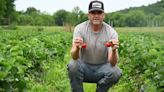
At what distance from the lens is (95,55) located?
6133 millimetres

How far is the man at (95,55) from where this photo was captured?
596cm

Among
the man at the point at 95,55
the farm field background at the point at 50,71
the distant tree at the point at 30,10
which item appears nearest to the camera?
the farm field background at the point at 50,71

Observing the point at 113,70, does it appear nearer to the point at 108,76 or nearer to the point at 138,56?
the point at 108,76

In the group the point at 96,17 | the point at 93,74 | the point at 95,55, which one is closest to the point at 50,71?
the point at 93,74

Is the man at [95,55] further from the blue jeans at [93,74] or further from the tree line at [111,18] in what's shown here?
the tree line at [111,18]

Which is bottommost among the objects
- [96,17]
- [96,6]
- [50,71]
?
[50,71]

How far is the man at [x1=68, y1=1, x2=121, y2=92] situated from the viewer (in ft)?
19.6

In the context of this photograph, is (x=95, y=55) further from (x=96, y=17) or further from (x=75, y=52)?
(x=96, y=17)

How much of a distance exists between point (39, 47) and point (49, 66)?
0.67 m

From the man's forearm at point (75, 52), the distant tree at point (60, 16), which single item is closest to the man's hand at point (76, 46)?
the man's forearm at point (75, 52)

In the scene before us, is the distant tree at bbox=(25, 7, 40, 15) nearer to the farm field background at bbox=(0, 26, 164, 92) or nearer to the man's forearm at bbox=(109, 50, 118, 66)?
the farm field background at bbox=(0, 26, 164, 92)

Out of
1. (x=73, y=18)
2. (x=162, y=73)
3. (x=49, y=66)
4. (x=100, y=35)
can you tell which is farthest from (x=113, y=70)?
(x=73, y=18)

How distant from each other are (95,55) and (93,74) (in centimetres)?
32

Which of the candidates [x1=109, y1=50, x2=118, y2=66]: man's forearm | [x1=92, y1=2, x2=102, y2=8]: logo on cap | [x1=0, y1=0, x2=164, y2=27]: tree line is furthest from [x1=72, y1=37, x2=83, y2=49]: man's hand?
[x1=0, y1=0, x2=164, y2=27]: tree line
